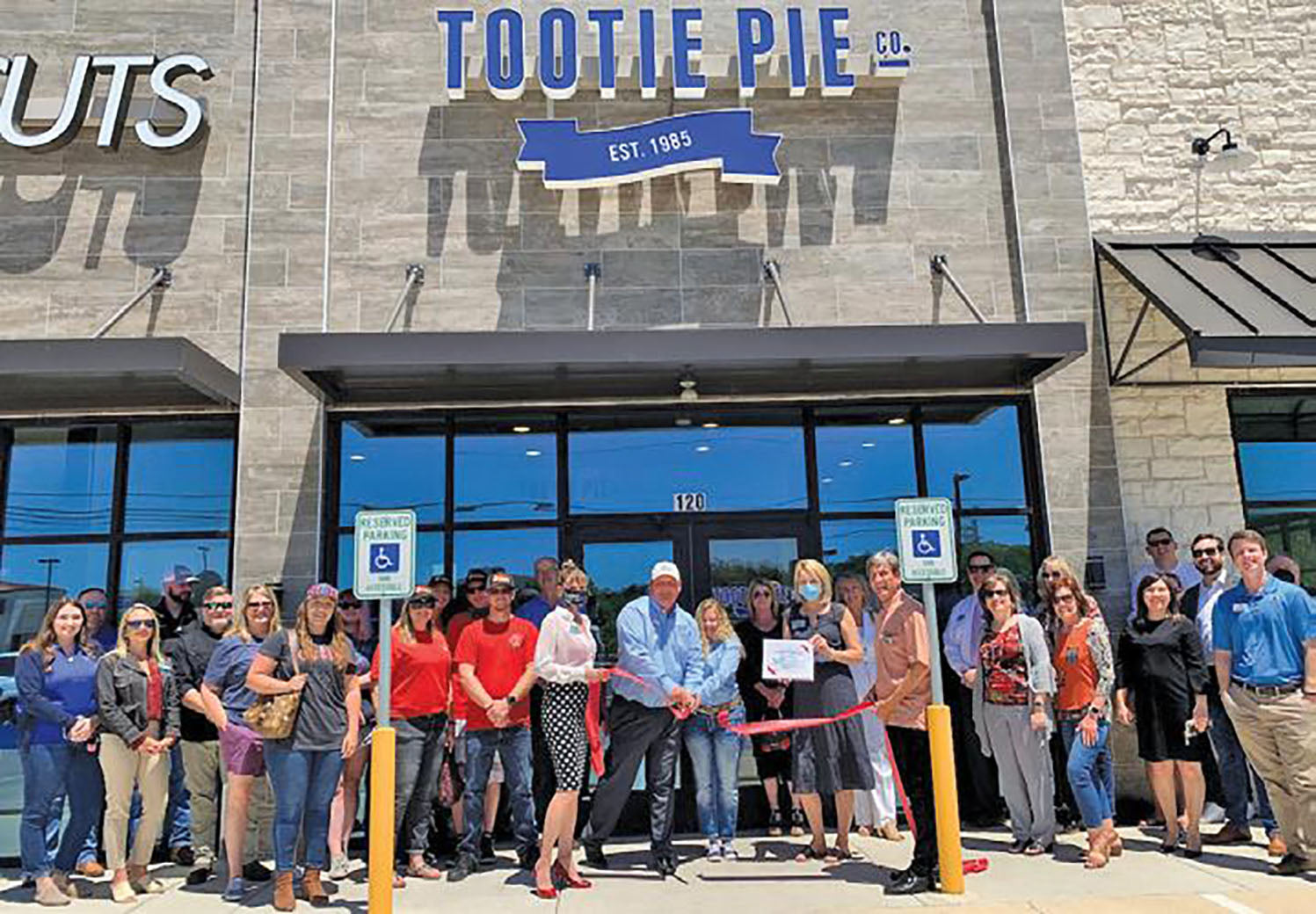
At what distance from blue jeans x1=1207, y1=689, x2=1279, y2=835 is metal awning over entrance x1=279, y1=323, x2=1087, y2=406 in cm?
297

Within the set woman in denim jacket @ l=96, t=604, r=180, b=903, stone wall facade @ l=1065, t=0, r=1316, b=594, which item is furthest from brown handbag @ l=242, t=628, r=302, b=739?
stone wall facade @ l=1065, t=0, r=1316, b=594

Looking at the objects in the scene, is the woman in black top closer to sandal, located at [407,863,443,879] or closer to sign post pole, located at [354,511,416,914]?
sandal, located at [407,863,443,879]

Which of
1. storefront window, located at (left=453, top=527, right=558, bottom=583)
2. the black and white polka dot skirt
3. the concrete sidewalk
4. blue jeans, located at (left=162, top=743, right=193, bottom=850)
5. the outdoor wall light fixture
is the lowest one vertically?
the concrete sidewalk

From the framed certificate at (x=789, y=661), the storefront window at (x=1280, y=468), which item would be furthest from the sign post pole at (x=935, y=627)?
the storefront window at (x=1280, y=468)

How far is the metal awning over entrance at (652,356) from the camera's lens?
769 cm

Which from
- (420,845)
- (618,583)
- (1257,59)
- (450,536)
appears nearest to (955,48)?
(1257,59)

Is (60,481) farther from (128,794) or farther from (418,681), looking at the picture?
(418,681)

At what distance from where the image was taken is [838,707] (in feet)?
22.8

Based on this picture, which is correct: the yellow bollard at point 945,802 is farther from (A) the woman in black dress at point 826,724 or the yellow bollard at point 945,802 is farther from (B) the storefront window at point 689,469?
(B) the storefront window at point 689,469

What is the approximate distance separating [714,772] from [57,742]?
4.58 m

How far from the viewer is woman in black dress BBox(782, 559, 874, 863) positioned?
6875 millimetres

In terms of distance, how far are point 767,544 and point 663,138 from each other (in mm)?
3958

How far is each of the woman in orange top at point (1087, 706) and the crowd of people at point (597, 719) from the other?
2 centimetres

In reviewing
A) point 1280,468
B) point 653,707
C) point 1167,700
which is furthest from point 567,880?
point 1280,468
